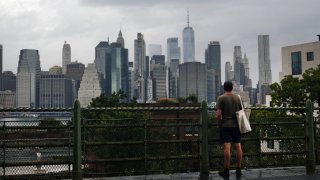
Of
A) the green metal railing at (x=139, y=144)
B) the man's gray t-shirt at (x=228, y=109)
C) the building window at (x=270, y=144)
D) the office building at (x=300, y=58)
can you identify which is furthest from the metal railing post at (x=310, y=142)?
the office building at (x=300, y=58)

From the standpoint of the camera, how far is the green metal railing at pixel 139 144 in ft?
28.1

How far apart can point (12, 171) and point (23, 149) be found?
0.48 meters

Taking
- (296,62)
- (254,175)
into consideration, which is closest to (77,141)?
(254,175)

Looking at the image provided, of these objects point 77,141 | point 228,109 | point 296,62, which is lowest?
point 77,141

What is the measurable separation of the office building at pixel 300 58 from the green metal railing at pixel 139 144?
91528mm

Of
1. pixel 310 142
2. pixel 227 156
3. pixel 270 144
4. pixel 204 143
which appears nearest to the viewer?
pixel 227 156

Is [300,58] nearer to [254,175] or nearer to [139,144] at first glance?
[254,175]

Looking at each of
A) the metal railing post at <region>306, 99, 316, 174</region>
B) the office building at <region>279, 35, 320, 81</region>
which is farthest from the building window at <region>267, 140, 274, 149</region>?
the office building at <region>279, 35, 320, 81</region>

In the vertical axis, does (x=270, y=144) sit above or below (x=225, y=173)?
above

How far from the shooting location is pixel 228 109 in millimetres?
9094

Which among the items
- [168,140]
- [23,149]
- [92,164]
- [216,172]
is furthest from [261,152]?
[23,149]

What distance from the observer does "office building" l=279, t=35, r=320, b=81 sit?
9806 cm

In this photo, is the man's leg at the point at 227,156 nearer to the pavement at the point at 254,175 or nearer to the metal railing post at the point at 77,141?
the pavement at the point at 254,175

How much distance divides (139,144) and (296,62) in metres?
97.8
